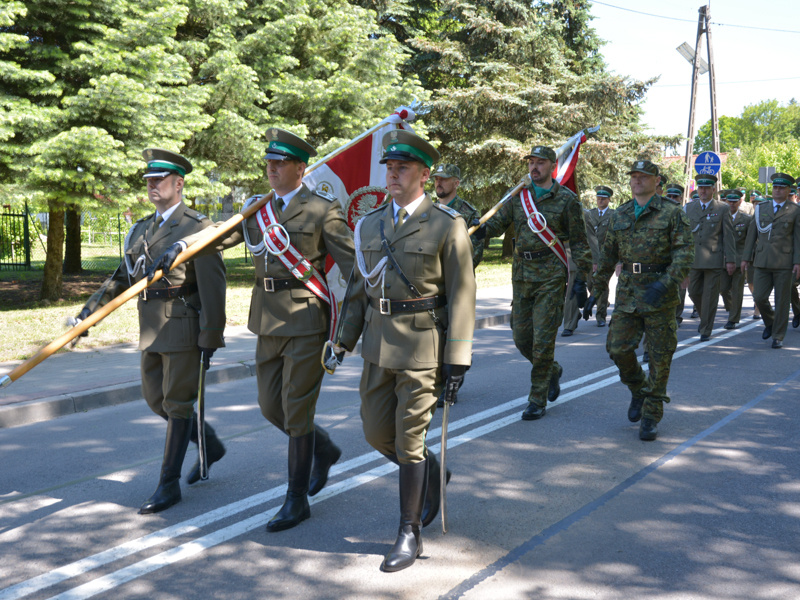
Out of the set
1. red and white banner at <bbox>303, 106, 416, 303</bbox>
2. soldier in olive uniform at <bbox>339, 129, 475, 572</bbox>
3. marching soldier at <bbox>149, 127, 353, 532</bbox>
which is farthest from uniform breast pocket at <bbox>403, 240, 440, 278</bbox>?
red and white banner at <bbox>303, 106, 416, 303</bbox>

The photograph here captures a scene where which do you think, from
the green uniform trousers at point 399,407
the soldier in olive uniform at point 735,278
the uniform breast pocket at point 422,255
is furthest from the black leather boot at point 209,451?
the soldier in olive uniform at point 735,278

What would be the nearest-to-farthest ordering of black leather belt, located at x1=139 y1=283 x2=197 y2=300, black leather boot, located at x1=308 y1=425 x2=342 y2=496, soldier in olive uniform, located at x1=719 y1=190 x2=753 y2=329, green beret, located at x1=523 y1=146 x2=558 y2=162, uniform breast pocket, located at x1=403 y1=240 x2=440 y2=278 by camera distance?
uniform breast pocket, located at x1=403 y1=240 x2=440 y2=278 → black leather belt, located at x1=139 y1=283 x2=197 y2=300 → black leather boot, located at x1=308 y1=425 x2=342 y2=496 → green beret, located at x1=523 y1=146 x2=558 y2=162 → soldier in olive uniform, located at x1=719 y1=190 x2=753 y2=329

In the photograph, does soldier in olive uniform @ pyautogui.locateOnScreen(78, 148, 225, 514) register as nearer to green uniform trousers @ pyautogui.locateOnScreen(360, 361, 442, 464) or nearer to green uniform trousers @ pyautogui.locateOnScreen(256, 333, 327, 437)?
green uniform trousers @ pyautogui.locateOnScreen(256, 333, 327, 437)

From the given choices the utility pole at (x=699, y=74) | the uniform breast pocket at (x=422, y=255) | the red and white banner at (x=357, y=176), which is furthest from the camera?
the utility pole at (x=699, y=74)

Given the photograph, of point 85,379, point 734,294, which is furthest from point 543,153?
point 734,294

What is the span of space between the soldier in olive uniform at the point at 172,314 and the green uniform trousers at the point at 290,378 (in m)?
0.42

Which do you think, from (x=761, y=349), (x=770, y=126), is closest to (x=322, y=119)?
(x=761, y=349)

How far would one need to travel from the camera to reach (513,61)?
2633 centimetres

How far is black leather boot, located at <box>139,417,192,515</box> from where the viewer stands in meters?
4.44

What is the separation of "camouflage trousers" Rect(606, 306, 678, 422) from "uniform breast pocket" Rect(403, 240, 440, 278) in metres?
2.67

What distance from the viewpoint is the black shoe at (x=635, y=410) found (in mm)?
6246

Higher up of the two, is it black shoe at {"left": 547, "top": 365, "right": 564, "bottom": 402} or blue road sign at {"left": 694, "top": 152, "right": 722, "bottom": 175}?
blue road sign at {"left": 694, "top": 152, "right": 722, "bottom": 175}

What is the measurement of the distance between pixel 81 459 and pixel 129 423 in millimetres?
1040

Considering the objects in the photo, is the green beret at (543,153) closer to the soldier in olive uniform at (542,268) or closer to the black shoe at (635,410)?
the soldier in olive uniform at (542,268)
